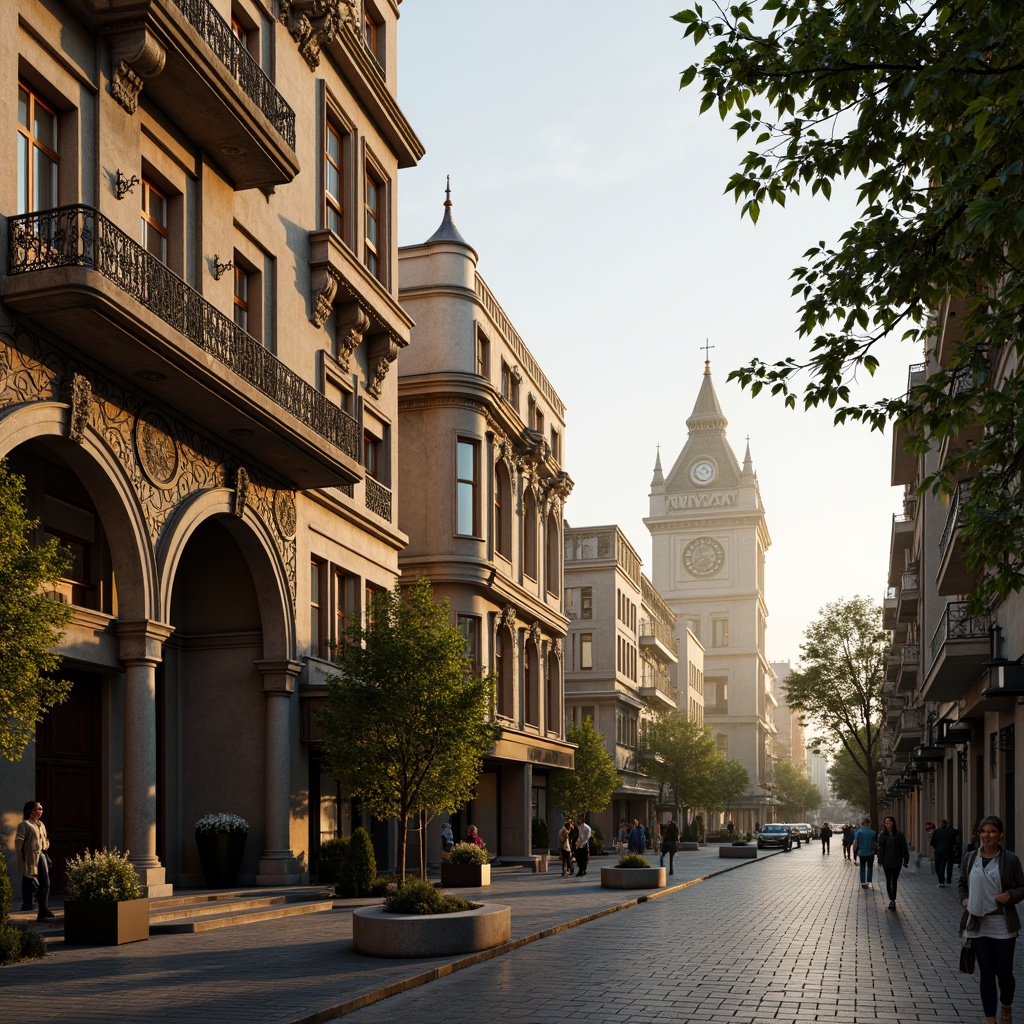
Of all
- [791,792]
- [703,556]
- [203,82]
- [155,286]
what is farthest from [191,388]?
[791,792]

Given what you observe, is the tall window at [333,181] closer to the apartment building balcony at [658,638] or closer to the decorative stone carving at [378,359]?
the decorative stone carving at [378,359]

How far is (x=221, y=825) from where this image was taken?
24516mm

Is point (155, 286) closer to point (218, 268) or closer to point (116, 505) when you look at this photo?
point (116, 505)

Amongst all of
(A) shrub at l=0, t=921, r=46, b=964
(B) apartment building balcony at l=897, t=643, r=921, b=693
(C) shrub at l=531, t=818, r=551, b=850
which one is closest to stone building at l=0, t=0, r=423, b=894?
(A) shrub at l=0, t=921, r=46, b=964

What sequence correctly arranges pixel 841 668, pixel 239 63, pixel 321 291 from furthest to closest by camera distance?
pixel 841 668 < pixel 321 291 < pixel 239 63

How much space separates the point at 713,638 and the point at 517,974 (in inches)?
5266

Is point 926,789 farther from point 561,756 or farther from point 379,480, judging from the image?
point 379,480

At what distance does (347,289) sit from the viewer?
97.4 ft

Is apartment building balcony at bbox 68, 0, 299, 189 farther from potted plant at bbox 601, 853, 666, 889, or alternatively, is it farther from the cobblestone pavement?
potted plant at bbox 601, 853, 666, 889

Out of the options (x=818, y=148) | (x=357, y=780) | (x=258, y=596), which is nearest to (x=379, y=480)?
(x=258, y=596)

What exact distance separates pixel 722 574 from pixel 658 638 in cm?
5975

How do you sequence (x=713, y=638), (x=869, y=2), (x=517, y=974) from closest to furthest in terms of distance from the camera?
(x=869, y=2)
(x=517, y=974)
(x=713, y=638)

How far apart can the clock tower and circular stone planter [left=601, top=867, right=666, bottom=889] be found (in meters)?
108

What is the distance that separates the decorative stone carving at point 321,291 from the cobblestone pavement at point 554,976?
504 inches
